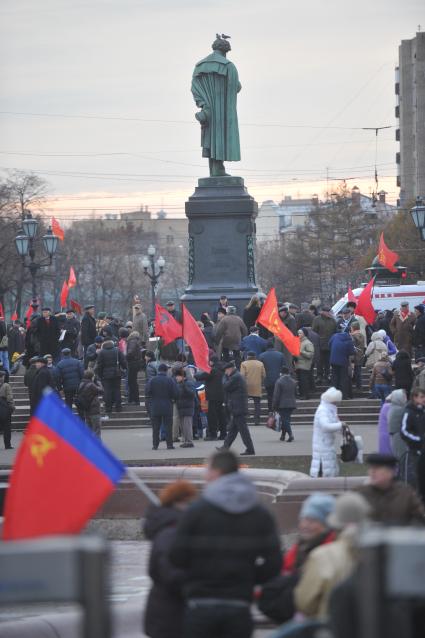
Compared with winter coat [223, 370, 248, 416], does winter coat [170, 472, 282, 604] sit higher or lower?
higher

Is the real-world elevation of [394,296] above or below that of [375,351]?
above

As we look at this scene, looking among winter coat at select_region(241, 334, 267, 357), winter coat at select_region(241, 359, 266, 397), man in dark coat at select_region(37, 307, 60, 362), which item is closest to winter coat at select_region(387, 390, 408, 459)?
winter coat at select_region(241, 359, 266, 397)

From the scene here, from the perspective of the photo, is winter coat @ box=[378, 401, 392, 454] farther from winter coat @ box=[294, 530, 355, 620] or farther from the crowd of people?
winter coat @ box=[294, 530, 355, 620]

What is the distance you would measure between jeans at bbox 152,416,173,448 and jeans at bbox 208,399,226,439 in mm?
1074

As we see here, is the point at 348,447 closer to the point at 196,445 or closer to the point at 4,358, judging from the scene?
the point at 196,445

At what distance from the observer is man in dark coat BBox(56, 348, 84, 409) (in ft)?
92.1

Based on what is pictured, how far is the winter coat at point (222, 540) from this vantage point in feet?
26.0

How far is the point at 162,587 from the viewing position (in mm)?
8875

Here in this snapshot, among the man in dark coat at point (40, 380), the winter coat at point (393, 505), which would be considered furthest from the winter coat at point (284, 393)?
the winter coat at point (393, 505)

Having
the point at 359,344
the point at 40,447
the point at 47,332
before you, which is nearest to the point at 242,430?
the point at 359,344

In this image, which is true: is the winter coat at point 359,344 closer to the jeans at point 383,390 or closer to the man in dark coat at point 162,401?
the jeans at point 383,390

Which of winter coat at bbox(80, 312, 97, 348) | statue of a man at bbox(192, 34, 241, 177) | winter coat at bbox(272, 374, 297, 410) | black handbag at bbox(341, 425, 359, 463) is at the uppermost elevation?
statue of a man at bbox(192, 34, 241, 177)

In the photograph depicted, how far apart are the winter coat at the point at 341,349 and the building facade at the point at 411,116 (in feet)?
318

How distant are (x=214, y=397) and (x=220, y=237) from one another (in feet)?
40.4
